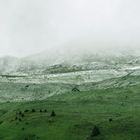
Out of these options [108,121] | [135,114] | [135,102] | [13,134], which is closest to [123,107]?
[135,102]

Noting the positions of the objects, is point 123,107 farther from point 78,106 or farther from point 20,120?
point 20,120

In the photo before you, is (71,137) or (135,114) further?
(135,114)

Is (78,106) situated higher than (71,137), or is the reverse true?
(78,106)

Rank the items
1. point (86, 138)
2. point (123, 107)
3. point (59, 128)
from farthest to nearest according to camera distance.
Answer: point (123, 107)
point (59, 128)
point (86, 138)

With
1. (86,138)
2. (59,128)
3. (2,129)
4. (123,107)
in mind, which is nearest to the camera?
(86,138)

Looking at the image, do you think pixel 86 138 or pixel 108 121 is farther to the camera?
pixel 108 121

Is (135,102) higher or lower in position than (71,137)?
higher

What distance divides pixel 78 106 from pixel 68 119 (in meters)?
36.8

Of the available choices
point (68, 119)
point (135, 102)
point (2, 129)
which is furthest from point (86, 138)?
point (135, 102)

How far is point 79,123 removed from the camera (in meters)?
124

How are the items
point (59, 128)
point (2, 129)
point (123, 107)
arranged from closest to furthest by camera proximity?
point (59, 128) → point (2, 129) → point (123, 107)

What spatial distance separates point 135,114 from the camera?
135500 millimetres

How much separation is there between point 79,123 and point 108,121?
7.60 meters

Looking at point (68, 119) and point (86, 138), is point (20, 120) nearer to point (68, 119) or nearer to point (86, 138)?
point (68, 119)
